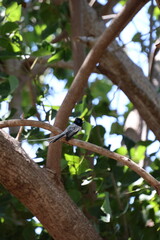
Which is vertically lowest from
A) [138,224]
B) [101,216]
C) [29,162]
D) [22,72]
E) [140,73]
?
[138,224]

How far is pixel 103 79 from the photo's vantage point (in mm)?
8797

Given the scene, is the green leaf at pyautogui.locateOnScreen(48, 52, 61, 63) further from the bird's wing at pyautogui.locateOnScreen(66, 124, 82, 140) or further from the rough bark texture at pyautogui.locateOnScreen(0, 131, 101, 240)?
the rough bark texture at pyautogui.locateOnScreen(0, 131, 101, 240)

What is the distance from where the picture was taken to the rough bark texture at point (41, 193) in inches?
132

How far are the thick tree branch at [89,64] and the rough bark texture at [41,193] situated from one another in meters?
0.32

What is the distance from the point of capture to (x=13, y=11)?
4.60 meters

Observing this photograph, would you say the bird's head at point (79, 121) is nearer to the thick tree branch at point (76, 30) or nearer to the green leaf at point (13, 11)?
the thick tree branch at point (76, 30)

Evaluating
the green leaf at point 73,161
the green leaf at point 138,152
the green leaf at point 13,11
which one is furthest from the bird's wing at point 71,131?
the green leaf at point 13,11

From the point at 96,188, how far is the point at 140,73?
1305mm

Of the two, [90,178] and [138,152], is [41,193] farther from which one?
[138,152]

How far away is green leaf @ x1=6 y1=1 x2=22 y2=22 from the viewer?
15.0ft

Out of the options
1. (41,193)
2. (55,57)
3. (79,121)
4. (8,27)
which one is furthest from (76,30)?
(41,193)

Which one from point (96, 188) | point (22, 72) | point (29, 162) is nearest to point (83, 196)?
point (96, 188)

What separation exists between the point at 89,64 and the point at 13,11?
43.1 inches

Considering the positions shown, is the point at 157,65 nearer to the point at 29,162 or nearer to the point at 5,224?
the point at 5,224
